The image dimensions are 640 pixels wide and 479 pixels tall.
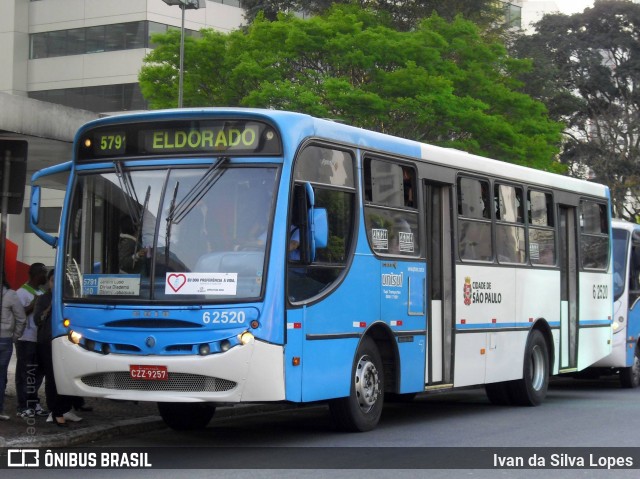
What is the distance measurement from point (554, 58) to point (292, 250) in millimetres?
39975

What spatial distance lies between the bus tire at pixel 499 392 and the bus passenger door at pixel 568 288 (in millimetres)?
1529

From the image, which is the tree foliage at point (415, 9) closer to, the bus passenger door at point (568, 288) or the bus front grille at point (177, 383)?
the bus passenger door at point (568, 288)

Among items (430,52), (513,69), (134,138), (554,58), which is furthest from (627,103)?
(134,138)

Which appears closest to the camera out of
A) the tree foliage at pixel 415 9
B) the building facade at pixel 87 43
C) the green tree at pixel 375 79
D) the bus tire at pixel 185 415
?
the bus tire at pixel 185 415

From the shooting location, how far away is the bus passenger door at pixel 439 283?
1353 centimetres

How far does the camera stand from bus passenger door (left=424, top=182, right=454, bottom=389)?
13.5 metres

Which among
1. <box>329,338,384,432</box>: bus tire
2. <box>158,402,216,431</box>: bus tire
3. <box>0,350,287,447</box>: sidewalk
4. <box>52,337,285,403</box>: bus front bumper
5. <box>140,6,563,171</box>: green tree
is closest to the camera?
<box>52,337,285,403</box>: bus front bumper

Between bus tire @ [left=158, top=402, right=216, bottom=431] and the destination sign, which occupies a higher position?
the destination sign

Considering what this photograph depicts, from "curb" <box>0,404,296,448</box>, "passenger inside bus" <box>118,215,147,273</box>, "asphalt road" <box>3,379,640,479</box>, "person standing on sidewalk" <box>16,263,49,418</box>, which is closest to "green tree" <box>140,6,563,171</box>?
"asphalt road" <box>3,379,640,479</box>

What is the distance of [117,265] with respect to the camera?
11016mm

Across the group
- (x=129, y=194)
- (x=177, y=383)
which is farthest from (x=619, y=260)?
(x=177, y=383)

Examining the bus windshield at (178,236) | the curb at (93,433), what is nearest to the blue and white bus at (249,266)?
the bus windshield at (178,236)

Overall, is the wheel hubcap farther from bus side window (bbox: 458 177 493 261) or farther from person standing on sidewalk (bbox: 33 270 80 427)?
person standing on sidewalk (bbox: 33 270 80 427)

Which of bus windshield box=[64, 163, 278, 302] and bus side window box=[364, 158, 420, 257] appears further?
bus side window box=[364, 158, 420, 257]
